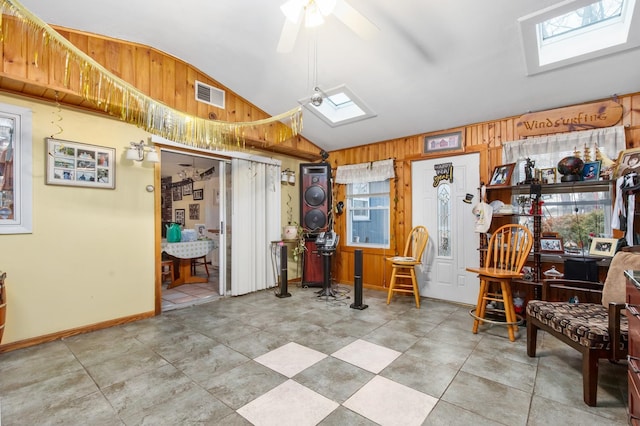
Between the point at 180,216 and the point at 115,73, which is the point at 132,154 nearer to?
the point at 115,73

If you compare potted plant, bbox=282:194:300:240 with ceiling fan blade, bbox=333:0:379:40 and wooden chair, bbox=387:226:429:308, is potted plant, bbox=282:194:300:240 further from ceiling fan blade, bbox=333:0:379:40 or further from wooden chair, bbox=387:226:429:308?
ceiling fan blade, bbox=333:0:379:40

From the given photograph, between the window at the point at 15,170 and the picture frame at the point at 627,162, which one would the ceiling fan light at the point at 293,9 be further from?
the picture frame at the point at 627,162

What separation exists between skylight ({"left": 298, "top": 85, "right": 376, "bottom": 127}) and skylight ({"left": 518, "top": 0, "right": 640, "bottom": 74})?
5.82 feet

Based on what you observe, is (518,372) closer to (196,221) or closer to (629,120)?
(629,120)

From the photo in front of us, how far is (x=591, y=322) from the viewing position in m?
1.85

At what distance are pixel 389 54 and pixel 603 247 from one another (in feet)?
8.96

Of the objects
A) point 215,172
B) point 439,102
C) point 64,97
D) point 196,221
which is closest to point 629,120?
point 439,102

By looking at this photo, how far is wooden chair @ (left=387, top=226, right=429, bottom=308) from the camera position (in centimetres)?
362

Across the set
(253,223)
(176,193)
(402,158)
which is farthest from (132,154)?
(176,193)

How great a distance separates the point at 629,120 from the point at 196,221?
7466 mm

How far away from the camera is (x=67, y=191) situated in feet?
9.06

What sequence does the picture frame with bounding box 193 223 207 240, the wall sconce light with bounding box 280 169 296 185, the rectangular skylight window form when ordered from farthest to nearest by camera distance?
the picture frame with bounding box 193 223 207 240
the wall sconce light with bounding box 280 169 296 185
the rectangular skylight window

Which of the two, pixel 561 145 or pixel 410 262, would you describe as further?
pixel 410 262

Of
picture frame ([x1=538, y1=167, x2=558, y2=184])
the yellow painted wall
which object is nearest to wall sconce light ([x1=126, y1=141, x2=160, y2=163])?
the yellow painted wall
